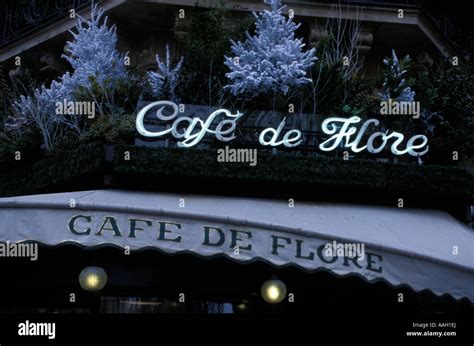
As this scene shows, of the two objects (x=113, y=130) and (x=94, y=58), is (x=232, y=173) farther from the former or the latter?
(x=94, y=58)

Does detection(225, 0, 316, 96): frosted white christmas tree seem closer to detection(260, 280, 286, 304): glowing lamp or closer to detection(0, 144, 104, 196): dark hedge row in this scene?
detection(0, 144, 104, 196): dark hedge row

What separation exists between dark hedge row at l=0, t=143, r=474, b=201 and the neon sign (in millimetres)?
199

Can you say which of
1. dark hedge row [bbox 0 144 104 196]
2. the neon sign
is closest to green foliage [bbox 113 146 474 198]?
the neon sign

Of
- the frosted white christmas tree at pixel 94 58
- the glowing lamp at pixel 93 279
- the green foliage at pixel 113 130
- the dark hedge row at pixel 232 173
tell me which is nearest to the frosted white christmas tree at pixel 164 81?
the frosted white christmas tree at pixel 94 58

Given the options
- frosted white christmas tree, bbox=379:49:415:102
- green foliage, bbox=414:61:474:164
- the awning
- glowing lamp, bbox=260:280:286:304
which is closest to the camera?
the awning

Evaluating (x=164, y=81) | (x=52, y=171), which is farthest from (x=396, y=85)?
(x=52, y=171)

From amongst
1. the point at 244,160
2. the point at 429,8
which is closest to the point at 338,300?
the point at 244,160

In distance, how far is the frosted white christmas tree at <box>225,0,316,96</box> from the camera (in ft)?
35.3

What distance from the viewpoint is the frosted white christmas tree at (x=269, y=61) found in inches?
423

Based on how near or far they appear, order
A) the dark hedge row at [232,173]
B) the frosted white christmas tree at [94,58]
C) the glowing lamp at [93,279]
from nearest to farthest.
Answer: the glowing lamp at [93,279], the dark hedge row at [232,173], the frosted white christmas tree at [94,58]

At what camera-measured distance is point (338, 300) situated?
10.7 metres

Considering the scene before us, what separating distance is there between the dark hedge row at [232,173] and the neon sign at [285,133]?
0.65 feet

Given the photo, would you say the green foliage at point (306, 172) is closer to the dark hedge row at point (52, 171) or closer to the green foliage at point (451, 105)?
the dark hedge row at point (52, 171)

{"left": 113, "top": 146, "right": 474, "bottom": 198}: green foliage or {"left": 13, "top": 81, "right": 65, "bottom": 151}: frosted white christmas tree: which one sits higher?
{"left": 13, "top": 81, "right": 65, "bottom": 151}: frosted white christmas tree
